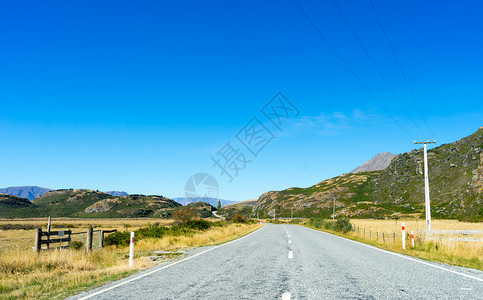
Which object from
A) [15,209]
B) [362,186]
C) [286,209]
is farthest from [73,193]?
[362,186]

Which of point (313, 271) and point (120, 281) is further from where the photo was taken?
point (313, 271)

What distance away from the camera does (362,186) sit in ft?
538

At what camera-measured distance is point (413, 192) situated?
115062mm

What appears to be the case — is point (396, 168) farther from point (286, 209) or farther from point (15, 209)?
point (15, 209)

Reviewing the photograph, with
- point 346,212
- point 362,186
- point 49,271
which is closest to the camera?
point 49,271

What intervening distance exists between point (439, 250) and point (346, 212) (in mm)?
111469

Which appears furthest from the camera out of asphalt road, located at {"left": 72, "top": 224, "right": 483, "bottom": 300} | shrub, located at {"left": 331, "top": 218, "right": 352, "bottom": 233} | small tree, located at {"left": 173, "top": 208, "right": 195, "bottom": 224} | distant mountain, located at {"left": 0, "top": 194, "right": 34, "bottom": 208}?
distant mountain, located at {"left": 0, "top": 194, "right": 34, "bottom": 208}

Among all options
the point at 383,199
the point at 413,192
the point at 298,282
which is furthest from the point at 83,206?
the point at 298,282

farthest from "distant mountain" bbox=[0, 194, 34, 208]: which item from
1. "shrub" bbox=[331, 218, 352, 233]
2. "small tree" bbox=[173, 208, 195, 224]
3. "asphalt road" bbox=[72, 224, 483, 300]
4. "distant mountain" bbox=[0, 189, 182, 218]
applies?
"asphalt road" bbox=[72, 224, 483, 300]

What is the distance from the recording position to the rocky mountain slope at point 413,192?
268ft

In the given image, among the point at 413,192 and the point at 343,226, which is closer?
the point at 343,226

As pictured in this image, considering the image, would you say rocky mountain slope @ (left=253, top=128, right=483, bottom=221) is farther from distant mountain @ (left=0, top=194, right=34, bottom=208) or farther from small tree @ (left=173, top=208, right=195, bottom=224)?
distant mountain @ (left=0, top=194, right=34, bottom=208)

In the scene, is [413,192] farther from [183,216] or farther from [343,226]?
[343,226]

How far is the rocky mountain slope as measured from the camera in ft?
268
